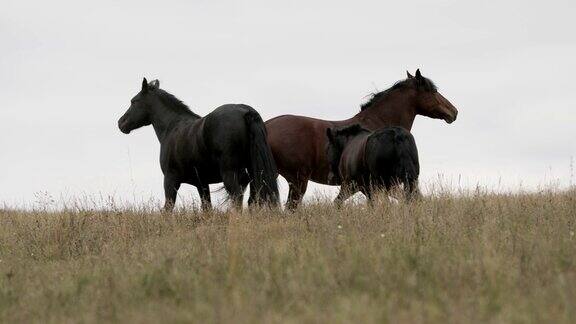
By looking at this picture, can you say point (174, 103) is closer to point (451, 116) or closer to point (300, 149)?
point (300, 149)

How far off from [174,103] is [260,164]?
296 centimetres

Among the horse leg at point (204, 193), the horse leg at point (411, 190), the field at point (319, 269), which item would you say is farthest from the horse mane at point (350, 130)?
the field at point (319, 269)

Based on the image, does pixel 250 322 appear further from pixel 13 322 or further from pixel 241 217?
pixel 241 217

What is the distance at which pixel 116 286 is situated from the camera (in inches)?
283

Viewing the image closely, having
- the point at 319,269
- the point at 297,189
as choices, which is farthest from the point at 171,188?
the point at 319,269

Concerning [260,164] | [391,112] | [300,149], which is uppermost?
[391,112]

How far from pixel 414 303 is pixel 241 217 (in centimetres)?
549

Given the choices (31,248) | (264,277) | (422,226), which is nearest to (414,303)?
(264,277)

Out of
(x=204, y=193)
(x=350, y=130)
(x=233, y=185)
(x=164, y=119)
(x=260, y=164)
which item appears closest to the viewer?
(x=260, y=164)

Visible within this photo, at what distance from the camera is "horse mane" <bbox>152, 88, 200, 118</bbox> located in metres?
14.8

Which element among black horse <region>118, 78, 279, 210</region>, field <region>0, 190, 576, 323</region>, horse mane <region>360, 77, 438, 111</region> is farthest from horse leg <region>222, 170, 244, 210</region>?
horse mane <region>360, 77, 438, 111</region>

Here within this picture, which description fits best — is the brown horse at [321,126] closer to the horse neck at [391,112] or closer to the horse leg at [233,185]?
the horse neck at [391,112]

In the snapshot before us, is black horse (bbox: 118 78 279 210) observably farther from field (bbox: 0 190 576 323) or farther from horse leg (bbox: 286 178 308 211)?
horse leg (bbox: 286 178 308 211)

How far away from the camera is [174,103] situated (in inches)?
588
